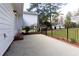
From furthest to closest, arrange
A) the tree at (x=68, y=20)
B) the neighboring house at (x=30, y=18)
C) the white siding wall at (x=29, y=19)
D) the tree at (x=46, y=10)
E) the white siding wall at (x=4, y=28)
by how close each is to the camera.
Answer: the white siding wall at (x=29, y=19) < the neighboring house at (x=30, y=18) < the tree at (x=46, y=10) < the tree at (x=68, y=20) < the white siding wall at (x=4, y=28)

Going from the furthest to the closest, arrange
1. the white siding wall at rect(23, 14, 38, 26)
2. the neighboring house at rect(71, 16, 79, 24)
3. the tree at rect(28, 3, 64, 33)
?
the white siding wall at rect(23, 14, 38, 26) < the tree at rect(28, 3, 64, 33) < the neighboring house at rect(71, 16, 79, 24)

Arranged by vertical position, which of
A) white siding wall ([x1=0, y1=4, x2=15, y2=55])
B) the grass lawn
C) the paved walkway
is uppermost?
white siding wall ([x1=0, y1=4, x2=15, y2=55])

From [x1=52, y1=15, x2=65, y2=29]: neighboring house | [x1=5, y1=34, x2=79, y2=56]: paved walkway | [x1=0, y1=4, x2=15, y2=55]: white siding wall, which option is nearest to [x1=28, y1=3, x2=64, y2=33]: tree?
[x1=52, y1=15, x2=65, y2=29]: neighboring house

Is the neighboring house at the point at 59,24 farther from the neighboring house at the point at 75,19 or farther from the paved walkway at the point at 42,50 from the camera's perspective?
the paved walkway at the point at 42,50

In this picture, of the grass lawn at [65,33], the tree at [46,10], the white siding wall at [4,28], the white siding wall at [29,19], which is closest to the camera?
the white siding wall at [4,28]

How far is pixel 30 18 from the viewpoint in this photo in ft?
41.1

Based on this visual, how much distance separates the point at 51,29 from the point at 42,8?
1656 mm

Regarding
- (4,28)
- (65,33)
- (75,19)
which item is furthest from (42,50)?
(75,19)

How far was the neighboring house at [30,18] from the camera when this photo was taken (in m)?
11.7

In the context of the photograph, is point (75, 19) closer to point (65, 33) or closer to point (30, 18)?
point (65, 33)

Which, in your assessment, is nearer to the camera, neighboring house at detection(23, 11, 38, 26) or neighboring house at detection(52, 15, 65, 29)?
neighboring house at detection(52, 15, 65, 29)

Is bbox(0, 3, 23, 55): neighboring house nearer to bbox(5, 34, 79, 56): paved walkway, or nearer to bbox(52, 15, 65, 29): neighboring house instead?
bbox(5, 34, 79, 56): paved walkway

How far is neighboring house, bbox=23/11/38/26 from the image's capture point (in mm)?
11716

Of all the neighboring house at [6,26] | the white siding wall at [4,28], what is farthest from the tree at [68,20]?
the white siding wall at [4,28]
